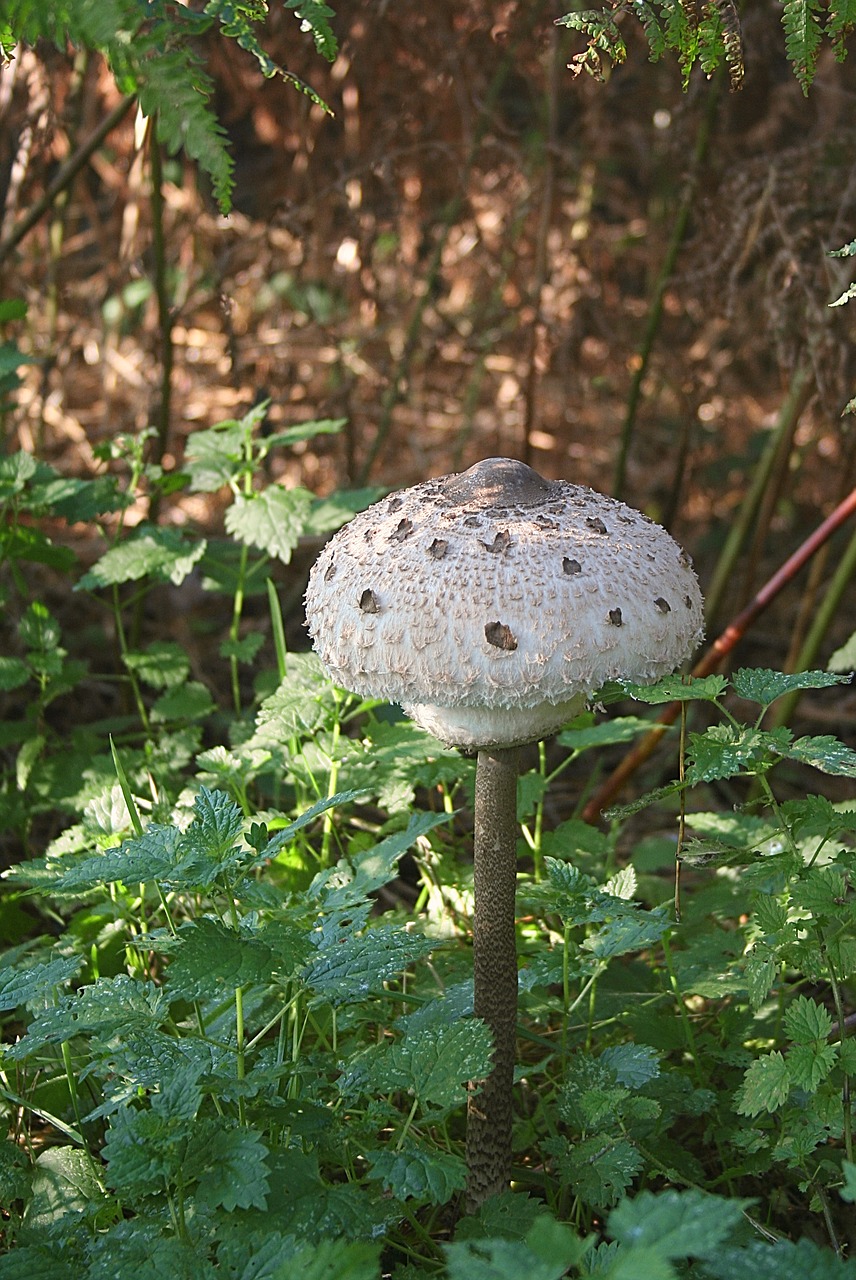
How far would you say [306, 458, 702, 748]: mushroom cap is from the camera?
177cm

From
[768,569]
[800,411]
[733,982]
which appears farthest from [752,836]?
[768,569]

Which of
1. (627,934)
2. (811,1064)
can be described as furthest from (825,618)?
(811,1064)

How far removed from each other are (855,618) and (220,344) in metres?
3.29

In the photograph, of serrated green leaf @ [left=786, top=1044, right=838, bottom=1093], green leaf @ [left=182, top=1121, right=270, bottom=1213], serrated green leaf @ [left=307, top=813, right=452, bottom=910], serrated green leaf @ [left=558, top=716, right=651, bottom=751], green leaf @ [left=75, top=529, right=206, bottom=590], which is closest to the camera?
green leaf @ [left=182, top=1121, right=270, bottom=1213]

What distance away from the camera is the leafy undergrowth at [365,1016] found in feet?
5.50

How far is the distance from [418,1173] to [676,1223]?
0.56m

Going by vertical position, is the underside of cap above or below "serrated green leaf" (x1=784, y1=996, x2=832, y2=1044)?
above

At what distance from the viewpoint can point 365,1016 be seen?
90.4 inches

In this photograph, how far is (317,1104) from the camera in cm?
188

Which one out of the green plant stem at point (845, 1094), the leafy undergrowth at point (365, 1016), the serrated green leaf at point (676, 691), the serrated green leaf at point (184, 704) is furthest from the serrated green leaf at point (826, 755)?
the serrated green leaf at point (184, 704)

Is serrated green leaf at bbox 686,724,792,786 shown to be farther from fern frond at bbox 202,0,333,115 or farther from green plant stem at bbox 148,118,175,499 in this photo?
green plant stem at bbox 148,118,175,499

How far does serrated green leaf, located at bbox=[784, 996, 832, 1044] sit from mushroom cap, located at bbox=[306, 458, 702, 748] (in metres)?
0.59

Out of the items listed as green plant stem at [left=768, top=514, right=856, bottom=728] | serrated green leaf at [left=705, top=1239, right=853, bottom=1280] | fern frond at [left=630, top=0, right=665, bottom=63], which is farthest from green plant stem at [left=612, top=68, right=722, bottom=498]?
serrated green leaf at [left=705, top=1239, right=853, bottom=1280]

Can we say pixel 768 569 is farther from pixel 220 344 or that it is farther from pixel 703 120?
pixel 220 344
